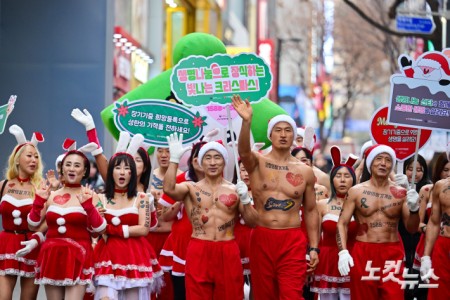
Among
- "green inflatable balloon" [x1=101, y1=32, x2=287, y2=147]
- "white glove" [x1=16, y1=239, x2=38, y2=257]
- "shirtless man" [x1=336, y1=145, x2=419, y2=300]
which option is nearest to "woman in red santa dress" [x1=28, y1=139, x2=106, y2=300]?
"white glove" [x1=16, y1=239, x2=38, y2=257]

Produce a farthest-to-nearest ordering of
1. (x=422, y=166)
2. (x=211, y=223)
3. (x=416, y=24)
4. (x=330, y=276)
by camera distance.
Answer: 1. (x=416, y=24)
2. (x=422, y=166)
3. (x=330, y=276)
4. (x=211, y=223)

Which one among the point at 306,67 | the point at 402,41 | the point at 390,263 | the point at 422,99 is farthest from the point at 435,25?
the point at 306,67

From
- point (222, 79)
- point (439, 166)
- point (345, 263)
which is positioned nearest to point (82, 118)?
point (222, 79)

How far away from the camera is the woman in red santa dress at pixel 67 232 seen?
11406 mm

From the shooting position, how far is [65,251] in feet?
37.5

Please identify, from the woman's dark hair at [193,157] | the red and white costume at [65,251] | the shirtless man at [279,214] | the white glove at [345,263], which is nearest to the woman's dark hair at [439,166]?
the shirtless man at [279,214]

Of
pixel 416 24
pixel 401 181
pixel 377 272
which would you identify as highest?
pixel 416 24

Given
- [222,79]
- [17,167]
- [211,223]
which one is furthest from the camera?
[222,79]

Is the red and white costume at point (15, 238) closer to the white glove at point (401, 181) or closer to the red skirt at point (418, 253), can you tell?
the white glove at point (401, 181)

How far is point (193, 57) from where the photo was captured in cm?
1286

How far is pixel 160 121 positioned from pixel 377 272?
314cm

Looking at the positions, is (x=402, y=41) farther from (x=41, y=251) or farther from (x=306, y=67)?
(x=306, y=67)

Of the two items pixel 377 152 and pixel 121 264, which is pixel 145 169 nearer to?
pixel 121 264

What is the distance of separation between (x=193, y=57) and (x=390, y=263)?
3.27m
